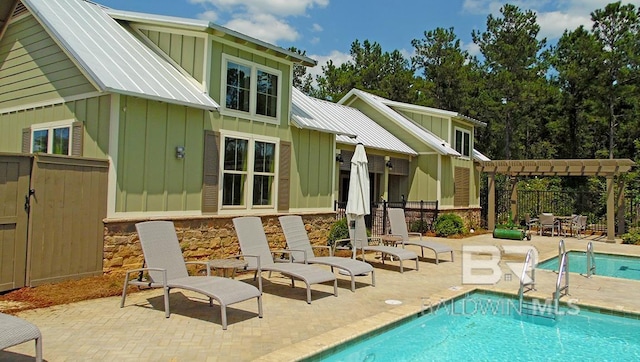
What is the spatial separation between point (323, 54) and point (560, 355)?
35.3 m

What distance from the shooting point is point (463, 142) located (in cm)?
2214

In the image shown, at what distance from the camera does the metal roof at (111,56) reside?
28.1 feet

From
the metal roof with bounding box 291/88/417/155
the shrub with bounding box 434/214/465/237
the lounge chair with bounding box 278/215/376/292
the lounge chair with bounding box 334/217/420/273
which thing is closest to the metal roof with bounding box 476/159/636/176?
the shrub with bounding box 434/214/465/237

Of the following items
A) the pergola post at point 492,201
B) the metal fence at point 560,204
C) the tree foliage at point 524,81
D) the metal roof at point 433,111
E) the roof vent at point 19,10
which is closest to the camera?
the roof vent at point 19,10

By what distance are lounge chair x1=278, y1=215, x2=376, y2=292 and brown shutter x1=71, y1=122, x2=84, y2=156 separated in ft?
12.7

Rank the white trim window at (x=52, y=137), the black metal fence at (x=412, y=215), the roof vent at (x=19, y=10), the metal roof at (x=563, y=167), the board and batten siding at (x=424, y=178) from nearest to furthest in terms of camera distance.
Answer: the white trim window at (x=52, y=137) < the roof vent at (x=19, y=10) < the black metal fence at (x=412, y=215) < the metal roof at (x=563, y=167) < the board and batten siding at (x=424, y=178)

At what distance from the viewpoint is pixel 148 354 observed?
5035 mm

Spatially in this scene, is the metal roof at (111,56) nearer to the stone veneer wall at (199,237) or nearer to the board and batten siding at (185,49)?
the board and batten siding at (185,49)

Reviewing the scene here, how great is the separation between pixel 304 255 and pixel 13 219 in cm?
462

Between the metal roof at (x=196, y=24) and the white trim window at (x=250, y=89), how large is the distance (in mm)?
484

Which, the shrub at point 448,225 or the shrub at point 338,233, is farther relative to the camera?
the shrub at point 448,225

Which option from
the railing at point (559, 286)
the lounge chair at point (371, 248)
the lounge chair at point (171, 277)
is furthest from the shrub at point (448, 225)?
the lounge chair at point (171, 277)

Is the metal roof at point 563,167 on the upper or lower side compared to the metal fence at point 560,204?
upper

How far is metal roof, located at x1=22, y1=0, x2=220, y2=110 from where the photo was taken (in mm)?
8578
